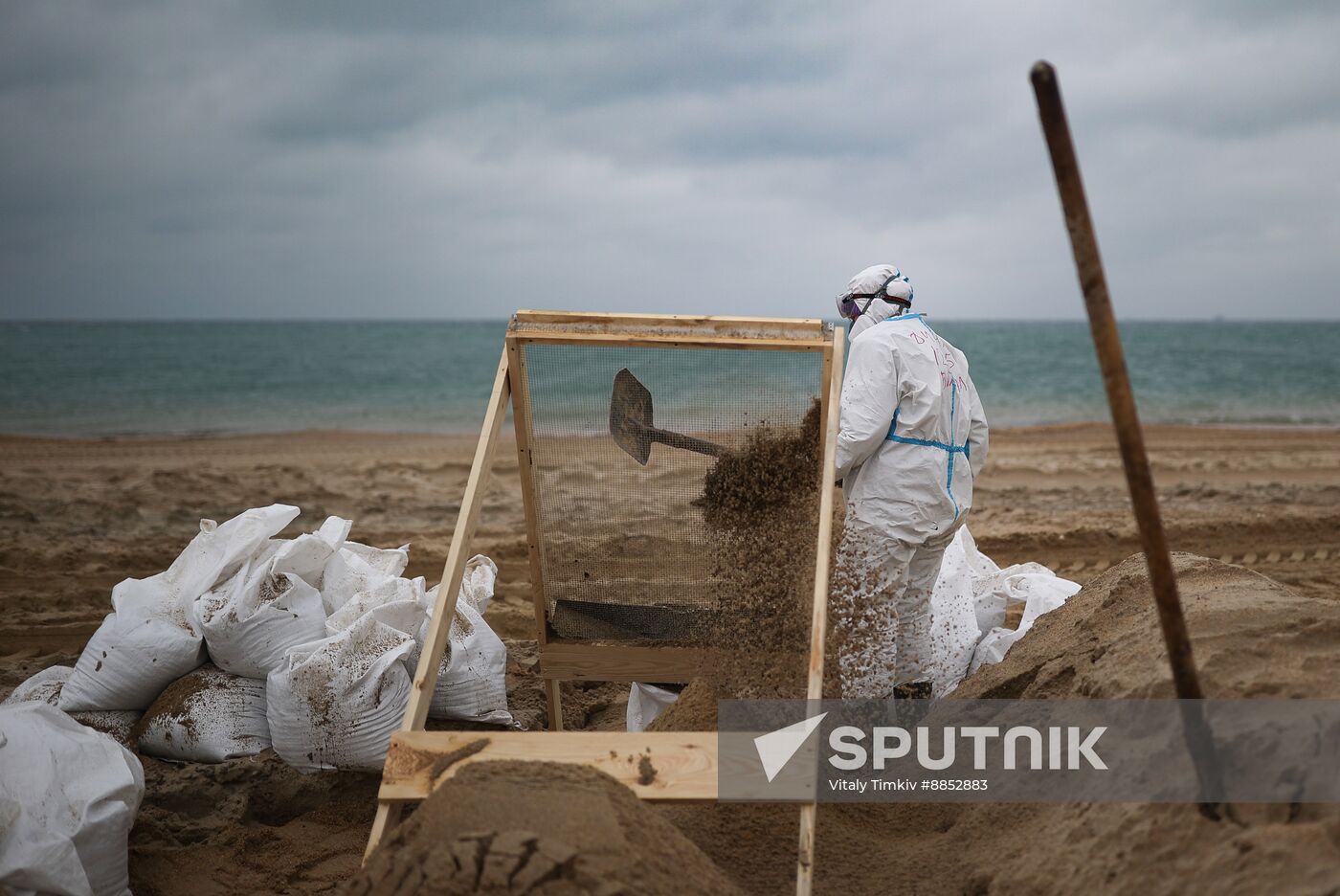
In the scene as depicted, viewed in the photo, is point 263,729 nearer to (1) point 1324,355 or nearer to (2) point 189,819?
(2) point 189,819

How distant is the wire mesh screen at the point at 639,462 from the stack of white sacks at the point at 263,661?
0.55 meters

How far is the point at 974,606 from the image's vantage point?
167 inches

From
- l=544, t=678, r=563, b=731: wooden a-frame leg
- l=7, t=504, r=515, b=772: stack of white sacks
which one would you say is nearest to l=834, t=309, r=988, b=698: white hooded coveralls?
l=544, t=678, r=563, b=731: wooden a-frame leg

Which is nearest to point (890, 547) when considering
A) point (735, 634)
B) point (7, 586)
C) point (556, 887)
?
point (735, 634)

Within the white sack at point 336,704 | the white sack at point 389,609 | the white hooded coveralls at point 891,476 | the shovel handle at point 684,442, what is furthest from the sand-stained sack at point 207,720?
the white hooded coveralls at point 891,476

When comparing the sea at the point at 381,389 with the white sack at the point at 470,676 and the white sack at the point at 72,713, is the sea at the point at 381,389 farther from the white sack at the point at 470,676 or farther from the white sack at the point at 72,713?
the white sack at the point at 470,676

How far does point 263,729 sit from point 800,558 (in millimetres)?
2033

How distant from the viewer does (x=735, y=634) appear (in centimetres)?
345

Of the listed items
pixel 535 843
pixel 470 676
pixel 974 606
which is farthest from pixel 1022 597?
pixel 535 843

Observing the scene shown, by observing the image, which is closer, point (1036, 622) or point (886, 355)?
point (886, 355)

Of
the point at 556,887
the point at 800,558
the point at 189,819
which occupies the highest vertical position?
the point at 800,558

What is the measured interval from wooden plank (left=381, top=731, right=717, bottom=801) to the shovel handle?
1303mm

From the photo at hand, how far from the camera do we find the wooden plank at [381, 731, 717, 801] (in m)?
2.42

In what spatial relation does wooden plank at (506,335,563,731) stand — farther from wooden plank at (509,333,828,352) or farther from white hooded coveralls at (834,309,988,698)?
white hooded coveralls at (834,309,988,698)
